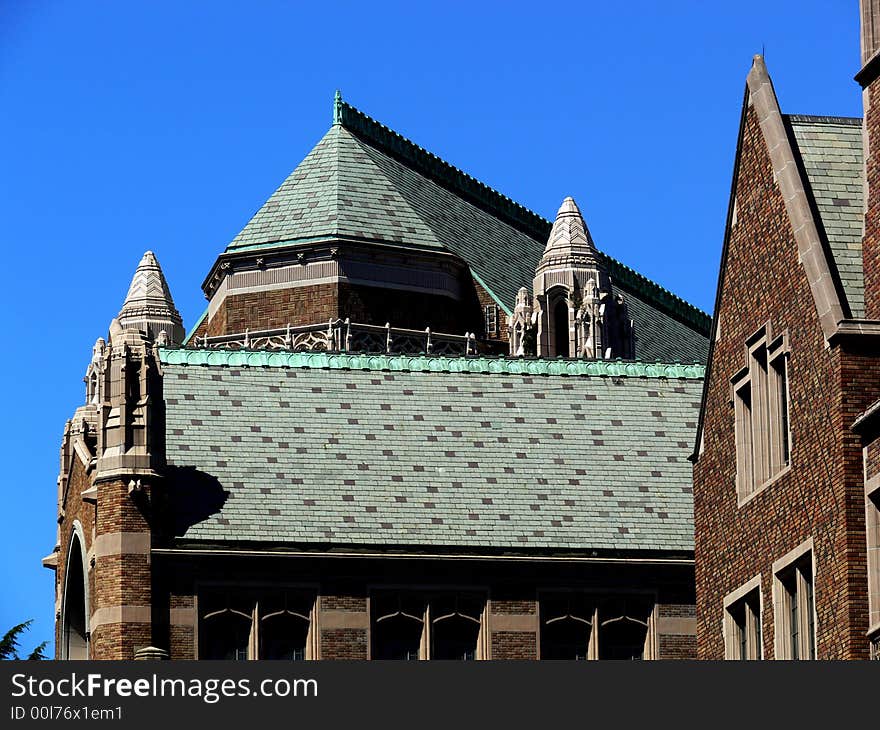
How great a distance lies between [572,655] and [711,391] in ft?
39.5

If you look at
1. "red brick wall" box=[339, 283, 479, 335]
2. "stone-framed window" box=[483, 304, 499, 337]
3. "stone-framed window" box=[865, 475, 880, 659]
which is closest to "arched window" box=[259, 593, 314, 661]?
"stone-framed window" box=[865, 475, 880, 659]

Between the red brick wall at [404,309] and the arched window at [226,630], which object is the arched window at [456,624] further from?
the red brick wall at [404,309]

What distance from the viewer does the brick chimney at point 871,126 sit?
4831 cm

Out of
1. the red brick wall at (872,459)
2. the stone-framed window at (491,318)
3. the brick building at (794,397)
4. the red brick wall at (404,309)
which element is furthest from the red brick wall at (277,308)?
the red brick wall at (872,459)

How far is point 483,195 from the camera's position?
11006 centimetres

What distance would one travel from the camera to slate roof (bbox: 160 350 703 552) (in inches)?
2482

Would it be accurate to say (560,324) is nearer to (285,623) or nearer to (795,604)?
(285,623)

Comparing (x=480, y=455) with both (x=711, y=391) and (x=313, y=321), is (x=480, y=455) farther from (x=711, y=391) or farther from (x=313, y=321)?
(x=313, y=321)

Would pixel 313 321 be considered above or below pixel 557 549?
above

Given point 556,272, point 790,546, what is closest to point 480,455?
point 790,546

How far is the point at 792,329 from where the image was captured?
48250 mm

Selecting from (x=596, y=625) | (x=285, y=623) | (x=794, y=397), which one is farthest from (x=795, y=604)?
(x=285, y=623)

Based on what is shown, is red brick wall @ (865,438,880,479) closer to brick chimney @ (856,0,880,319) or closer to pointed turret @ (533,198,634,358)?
brick chimney @ (856,0,880,319)

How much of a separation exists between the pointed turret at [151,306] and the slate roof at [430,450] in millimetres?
24412
